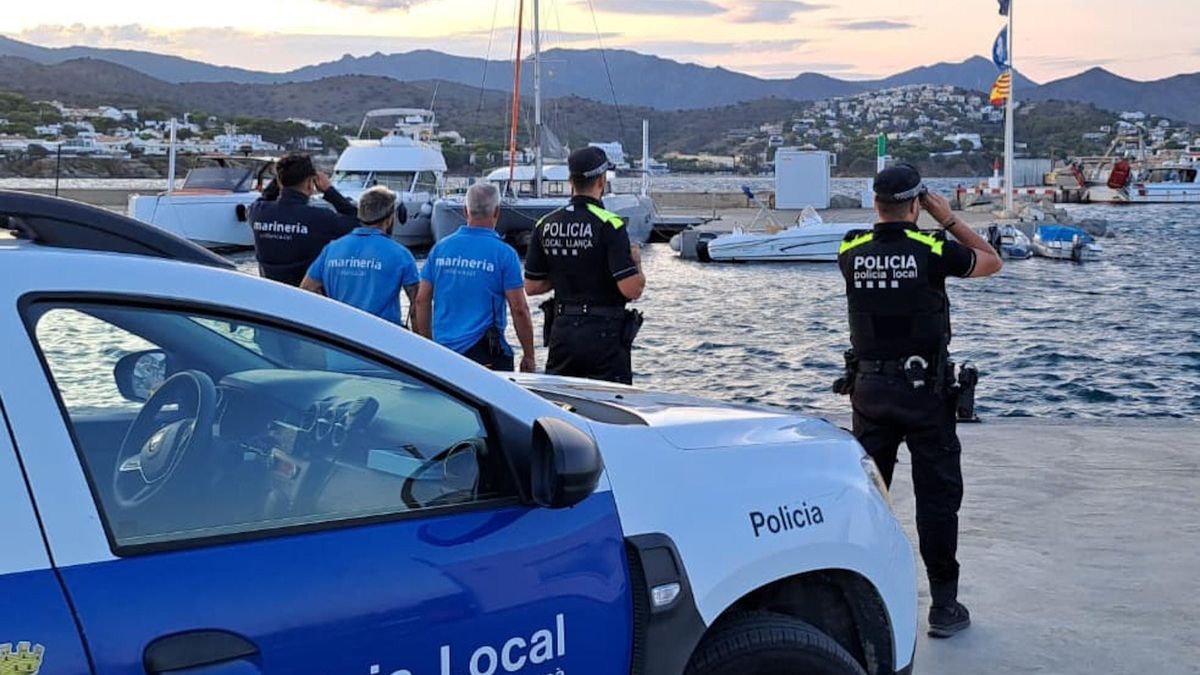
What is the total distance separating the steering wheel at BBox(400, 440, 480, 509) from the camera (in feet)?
8.58

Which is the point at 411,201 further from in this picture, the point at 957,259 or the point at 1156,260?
the point at 957,259

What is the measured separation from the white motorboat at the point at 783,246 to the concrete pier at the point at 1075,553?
26.7 meters

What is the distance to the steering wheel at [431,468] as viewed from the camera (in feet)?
8.58

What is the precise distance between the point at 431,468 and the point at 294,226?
14.0 ft

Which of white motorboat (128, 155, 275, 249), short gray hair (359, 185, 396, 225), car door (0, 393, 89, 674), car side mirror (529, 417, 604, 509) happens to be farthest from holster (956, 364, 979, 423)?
white motorboat (128, 155, 275, 249)

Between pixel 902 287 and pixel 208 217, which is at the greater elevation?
pixel 902 287

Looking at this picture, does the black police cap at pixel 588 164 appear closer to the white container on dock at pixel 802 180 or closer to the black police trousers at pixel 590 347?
the black police trousers at pixel 590 347

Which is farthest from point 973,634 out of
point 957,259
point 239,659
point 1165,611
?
point 239,659

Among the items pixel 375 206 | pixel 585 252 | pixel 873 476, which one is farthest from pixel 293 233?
pixel 873 476

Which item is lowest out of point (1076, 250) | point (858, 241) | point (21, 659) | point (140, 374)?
point (1076, 250)

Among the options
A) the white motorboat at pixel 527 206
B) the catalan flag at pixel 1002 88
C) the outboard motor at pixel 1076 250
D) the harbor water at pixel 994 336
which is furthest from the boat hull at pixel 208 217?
the catalan flag at pixel 1002 88

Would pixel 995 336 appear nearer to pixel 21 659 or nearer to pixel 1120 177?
pixel 21 659

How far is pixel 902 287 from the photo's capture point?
192 inches

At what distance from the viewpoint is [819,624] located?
3361 millimetres
